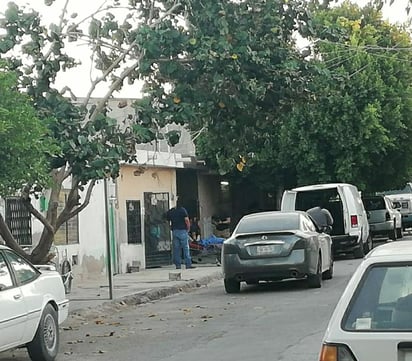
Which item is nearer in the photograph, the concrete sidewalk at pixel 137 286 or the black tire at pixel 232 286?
the concrete sidewalk at pixel 137 286

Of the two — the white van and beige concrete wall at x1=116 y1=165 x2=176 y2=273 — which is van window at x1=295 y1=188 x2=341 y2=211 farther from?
beige concrete wall at x1=116 y1=165 x2=176 y2=273

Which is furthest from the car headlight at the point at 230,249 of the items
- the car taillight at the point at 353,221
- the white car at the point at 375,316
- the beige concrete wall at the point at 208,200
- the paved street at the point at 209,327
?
→ the beige concrete wall at the point at 208,200

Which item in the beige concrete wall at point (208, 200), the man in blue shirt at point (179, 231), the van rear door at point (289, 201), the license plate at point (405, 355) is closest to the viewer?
the license plate at point (405, 355)

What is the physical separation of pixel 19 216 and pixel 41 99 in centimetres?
539

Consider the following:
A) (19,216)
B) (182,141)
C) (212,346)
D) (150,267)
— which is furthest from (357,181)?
(212,346)

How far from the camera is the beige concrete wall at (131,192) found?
82.9 feet

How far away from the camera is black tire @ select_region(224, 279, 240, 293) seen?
58.6ft

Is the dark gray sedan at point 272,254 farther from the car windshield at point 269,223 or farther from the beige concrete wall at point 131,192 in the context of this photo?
the beige concrete wall at point 131,192

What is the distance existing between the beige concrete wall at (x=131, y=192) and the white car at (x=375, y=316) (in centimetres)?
1933

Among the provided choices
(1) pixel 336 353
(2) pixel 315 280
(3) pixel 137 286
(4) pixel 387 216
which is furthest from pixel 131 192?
(1) pixel 336 353

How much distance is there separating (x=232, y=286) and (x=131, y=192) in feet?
29.1

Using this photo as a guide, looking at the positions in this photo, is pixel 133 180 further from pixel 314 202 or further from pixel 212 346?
pixel 212 346

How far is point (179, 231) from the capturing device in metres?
24.9

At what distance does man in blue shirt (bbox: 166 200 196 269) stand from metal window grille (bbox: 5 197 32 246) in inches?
212
